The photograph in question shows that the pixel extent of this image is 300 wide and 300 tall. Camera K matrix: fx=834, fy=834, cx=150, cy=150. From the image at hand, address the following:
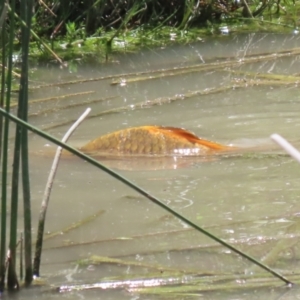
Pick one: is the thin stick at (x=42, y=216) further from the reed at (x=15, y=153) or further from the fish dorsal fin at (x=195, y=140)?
the fish dorsal fin at (x=195, y=140)

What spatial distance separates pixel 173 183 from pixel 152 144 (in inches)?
16.6

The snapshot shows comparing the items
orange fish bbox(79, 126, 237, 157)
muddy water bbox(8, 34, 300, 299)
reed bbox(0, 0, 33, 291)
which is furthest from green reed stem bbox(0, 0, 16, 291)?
orange fish bbox(79, 126, 237, 157)

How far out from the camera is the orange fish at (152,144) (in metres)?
3.13

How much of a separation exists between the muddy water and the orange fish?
0.29 ft

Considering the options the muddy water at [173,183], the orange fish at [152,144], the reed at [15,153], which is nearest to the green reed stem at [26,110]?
the reed at [15,153]

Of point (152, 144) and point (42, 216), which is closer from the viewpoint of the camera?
point (42, 216)

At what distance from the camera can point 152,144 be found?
3176mm

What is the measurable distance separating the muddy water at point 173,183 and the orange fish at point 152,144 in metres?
0.09

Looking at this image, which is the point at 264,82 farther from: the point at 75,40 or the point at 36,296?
the point at 36,296

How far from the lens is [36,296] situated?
6.26ft

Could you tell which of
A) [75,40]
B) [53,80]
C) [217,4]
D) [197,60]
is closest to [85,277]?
[53,80]

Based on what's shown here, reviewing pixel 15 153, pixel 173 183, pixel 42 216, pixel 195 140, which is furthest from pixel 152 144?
pixel 15 153

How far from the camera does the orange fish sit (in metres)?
3.13

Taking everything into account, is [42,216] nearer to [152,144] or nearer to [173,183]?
[173,183]
